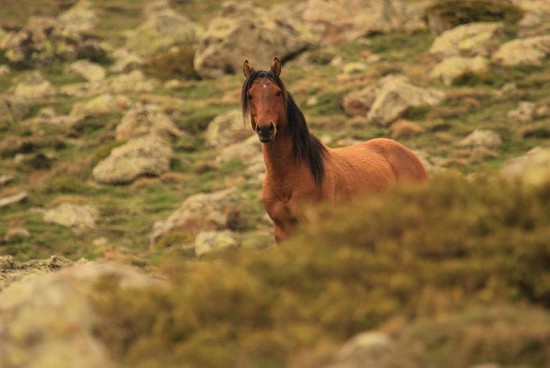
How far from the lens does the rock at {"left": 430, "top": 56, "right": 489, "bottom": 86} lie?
31703 millimetres

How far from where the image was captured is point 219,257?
6.63 meters

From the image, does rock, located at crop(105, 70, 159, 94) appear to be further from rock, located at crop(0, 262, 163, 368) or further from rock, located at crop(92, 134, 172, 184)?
rock, located at crop(0, 262, 163, 368)

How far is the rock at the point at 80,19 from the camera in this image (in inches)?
2603

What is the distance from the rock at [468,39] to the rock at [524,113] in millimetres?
7925

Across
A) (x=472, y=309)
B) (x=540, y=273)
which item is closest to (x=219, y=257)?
(x=472, y=309)

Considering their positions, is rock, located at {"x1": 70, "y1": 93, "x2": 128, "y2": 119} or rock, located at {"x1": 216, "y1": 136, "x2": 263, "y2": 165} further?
rock, located at {"x1": 70, "y1": 93, "x2": 128, "y2": 119}

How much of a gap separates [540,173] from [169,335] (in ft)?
11.4

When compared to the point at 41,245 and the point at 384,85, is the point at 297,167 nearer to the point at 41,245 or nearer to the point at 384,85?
the point at 41,245

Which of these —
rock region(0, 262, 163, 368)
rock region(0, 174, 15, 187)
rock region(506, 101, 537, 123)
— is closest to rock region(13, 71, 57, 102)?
rock region(0, 174, 15, 187)

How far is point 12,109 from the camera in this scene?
3556cm

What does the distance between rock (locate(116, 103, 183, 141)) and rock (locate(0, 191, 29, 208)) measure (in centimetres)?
608

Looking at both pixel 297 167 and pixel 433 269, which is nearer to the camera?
pixel 433 269

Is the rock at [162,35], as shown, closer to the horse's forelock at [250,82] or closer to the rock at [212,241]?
the rock at [212,241]

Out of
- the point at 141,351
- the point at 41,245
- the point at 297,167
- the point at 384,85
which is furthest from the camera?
the point at 384,85
